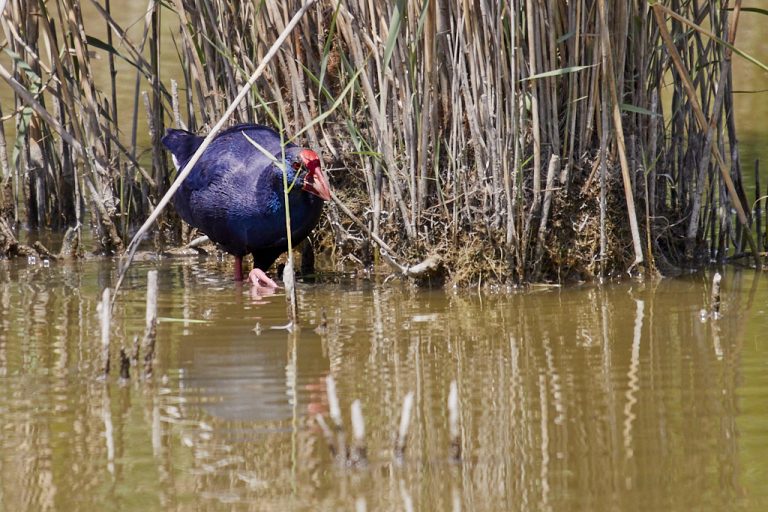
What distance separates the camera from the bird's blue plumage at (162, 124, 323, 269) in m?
4.71

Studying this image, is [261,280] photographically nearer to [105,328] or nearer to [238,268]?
[238,268]

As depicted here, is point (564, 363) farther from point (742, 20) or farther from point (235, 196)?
point (742, 20)

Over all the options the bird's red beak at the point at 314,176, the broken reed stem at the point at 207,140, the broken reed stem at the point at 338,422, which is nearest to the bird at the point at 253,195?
the bird's red beak at the point at 314,176

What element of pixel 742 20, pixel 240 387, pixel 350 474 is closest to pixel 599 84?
pixel 240 387

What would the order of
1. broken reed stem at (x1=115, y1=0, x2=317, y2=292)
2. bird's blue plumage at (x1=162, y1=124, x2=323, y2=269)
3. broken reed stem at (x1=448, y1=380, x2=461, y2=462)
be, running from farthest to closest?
bird's blue plumage at (x1=162, y1=124, x2=323, y2=269), broken reed stem at (x1=115, y1=0, x2=317, y2=292), broken reed stem at (x1=448, y1=380, x2=461, y2=462)

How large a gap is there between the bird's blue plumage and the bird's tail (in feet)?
0.14

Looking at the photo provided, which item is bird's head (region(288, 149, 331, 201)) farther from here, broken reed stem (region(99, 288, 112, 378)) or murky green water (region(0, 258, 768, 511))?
broken reed stem (region(99, 288, 112, 378))

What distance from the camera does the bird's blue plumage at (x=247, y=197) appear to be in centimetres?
471

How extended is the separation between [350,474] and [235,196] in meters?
2.30

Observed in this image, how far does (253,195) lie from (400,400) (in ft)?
5.66

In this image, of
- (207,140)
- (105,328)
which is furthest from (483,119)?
(105,328)

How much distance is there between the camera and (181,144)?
16.6 ft

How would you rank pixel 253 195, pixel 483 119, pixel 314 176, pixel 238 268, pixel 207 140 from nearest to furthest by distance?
1. pixel 207 140
2. pixel 483 119
3. pixel 314 176
4. pixel 253 195
5. pixel 238 268

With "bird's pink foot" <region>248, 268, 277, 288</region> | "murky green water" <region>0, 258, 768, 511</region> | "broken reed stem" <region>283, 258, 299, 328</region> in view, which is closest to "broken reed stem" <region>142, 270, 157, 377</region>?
"murky green water" <region>0, 258, 768, 511</region>
